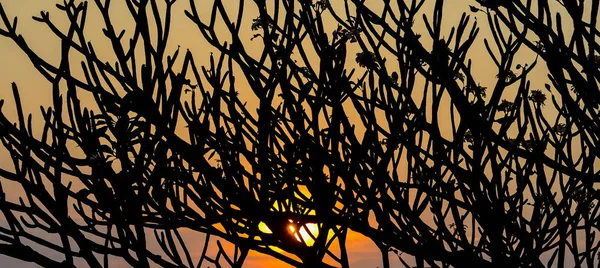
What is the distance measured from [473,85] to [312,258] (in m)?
1.43

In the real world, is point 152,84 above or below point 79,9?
below

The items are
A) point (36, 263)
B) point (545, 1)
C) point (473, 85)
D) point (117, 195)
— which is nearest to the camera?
point (36, 263)

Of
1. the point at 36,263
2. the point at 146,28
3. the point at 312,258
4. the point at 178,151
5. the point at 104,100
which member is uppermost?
the point at 146,28

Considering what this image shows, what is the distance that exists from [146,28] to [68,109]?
523 millimetres

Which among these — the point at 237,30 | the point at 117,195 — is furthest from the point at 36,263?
the point at 237,30

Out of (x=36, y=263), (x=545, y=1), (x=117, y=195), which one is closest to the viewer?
(x=36, y=263)

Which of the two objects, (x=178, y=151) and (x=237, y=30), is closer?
(x=178, y=151)

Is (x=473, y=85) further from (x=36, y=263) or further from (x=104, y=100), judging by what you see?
(x=36, y=263)

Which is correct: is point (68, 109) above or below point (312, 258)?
above

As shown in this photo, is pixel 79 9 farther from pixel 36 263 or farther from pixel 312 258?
pixel 312 258

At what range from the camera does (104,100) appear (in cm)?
358

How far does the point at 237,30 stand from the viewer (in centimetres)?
377

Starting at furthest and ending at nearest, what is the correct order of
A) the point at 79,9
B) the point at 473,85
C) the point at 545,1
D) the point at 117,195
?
the point at 473,85 < the point at 545,1 < the point at 79,9 < the point at 117,195

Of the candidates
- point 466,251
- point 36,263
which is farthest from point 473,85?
point 36,263
